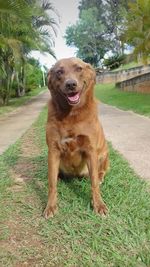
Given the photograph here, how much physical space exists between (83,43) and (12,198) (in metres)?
54.3

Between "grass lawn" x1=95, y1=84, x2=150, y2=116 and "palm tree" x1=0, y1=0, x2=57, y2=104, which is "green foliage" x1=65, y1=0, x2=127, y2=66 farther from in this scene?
"grass lawn" x1=95, y1=84, x2=150, y2=116

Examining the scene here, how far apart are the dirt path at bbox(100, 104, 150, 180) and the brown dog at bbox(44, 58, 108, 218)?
3.89 ft

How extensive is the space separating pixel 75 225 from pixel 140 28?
45.5 feet

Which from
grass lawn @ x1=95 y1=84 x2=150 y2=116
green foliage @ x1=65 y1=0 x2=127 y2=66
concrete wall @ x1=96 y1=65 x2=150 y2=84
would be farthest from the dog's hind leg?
green foliage @ x1=65 y1=0 x2=127 y2=66

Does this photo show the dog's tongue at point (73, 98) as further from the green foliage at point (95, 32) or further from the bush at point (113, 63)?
the green foliage at point (95, 32)

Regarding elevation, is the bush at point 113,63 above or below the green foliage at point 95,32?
below

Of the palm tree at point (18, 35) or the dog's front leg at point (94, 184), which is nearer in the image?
the dog's front leg at point (94, 184)

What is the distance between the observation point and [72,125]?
142 inches

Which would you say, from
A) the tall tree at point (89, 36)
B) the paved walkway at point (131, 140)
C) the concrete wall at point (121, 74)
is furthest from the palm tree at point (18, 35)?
the tall tree at point (89, 36)

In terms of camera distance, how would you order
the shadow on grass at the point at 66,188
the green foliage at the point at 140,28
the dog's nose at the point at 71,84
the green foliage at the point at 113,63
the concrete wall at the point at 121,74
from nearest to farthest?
the dog's nose at the point at 71,84
the shadow on grass at the point at 66,188
the green foliage at the point at 140,28
the concrete wall at the point at 121,74
the green foliage at the point at 113,63

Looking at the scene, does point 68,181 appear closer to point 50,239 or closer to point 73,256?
point 50,239

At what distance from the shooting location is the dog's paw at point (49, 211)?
137 inches

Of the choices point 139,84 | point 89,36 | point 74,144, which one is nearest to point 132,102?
point 139,84

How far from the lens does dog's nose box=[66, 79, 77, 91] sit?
3332 mm
